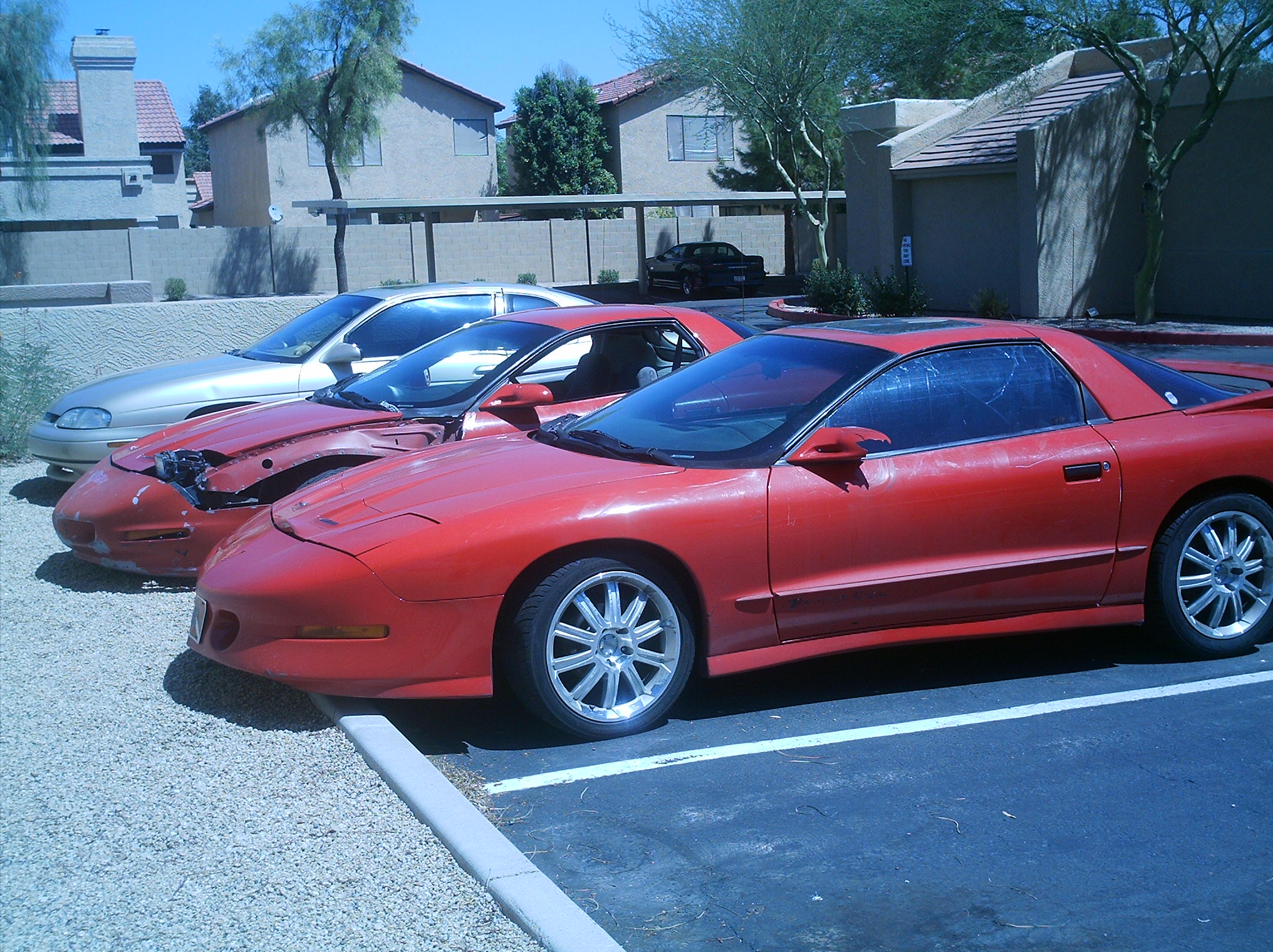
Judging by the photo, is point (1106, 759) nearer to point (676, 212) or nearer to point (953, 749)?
point (953, 749)

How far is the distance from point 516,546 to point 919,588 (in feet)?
5.37

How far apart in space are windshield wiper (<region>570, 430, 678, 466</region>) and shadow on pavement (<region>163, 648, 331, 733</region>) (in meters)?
1.55

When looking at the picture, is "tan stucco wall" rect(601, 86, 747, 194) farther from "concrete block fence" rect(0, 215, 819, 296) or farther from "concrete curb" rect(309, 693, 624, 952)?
"concrete curb" rect(309, 693, 624, 952)

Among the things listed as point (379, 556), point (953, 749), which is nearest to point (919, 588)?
point (953, 749)

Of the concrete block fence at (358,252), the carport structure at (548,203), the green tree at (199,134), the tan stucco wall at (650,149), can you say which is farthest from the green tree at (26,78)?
the green tree at (199,134)

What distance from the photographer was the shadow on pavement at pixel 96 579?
675 cm

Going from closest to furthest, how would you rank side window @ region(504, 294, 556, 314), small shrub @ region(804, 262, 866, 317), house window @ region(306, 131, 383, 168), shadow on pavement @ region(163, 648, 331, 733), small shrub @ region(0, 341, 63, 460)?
shadow on pavement @ region(163, 648, 331, 733)
side window @ region(504, 294, 556, 314)
small shrub @ region(0, 341, 63, 460)
small shrub @ region(804, 262, 866, 317)
house window @ region(306, 131, 383, 168)

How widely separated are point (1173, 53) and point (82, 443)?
57.3 ft

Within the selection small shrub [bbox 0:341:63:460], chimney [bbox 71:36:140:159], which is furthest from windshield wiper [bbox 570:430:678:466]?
chimney [bbox 71:36:140:159]

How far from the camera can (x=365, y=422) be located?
22.4 ft

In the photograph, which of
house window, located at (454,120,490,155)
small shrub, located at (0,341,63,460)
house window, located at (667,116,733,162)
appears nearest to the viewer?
small shrub, located at (0,341,63,460)

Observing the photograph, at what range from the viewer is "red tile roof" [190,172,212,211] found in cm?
6081

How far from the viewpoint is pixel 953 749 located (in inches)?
175

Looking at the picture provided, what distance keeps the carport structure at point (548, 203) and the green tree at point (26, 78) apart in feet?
23.2
